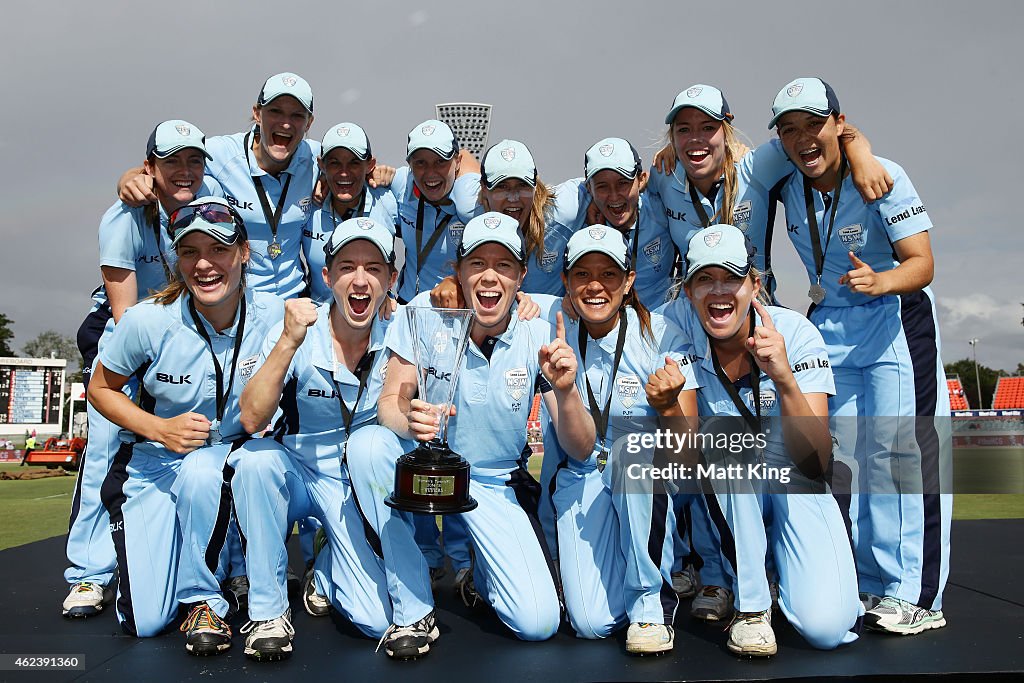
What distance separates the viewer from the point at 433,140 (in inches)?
199

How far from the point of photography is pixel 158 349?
3.73 meters

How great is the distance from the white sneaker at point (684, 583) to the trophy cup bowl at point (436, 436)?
1.65 metres

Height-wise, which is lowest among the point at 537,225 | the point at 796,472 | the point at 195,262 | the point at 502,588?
the point at 502,588

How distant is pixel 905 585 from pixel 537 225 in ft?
9.65

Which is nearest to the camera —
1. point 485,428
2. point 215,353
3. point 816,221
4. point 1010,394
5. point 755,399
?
point 755,399

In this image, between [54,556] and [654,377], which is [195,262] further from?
[54,556]

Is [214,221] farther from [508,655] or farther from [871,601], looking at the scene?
[871,601]

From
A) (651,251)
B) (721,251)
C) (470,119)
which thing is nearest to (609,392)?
(721,251)

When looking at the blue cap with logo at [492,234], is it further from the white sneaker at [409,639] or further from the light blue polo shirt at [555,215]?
the white sneaker at [409,639]

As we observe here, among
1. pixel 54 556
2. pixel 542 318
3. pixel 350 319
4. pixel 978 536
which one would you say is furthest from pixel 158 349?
pixel 978 536

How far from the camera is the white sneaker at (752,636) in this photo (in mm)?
3205

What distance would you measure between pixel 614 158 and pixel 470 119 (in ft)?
165

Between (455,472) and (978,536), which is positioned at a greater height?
(455,472)

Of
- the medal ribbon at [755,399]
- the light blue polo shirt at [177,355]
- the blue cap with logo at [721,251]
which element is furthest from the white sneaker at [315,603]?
Answer: the blue cap with logo at [721,251]
